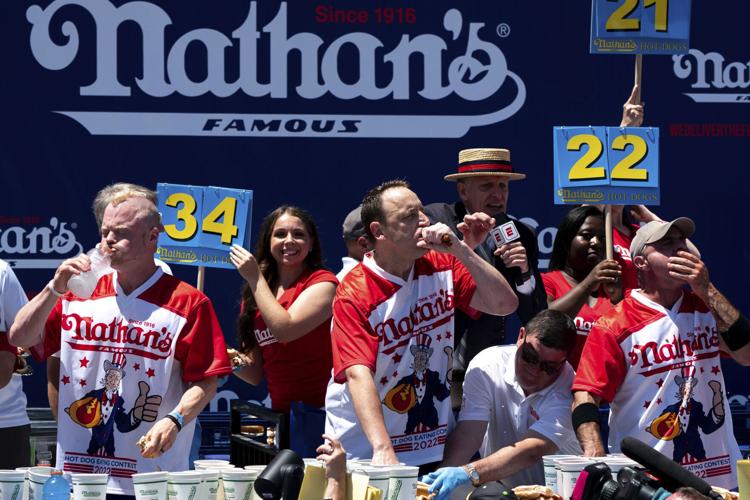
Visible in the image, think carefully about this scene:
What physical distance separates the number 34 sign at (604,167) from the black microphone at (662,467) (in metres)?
2.50

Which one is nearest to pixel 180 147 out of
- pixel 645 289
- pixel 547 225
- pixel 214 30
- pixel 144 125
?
pixel 144 125

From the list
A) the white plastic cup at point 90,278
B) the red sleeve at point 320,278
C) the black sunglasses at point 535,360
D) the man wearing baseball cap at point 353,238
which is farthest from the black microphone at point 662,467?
the man wearing baseball cap at point 353,238

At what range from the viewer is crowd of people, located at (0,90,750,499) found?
400 centimetres

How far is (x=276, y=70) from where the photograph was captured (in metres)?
6.34

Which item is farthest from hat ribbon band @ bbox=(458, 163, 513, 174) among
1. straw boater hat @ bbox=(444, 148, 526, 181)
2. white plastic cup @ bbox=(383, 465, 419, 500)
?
white plastic cup @ bbox=(383, 465, 419, 500)

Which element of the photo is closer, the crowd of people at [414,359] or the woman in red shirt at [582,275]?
the crowd of people at [414,359]

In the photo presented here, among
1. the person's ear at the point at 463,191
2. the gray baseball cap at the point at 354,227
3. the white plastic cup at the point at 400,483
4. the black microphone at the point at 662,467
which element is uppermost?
A: the person's ear at the point at 463,191

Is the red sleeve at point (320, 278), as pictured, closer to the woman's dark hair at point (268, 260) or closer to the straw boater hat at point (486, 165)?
the woman's dark hair at point (268, 260)

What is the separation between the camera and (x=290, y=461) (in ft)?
10.5

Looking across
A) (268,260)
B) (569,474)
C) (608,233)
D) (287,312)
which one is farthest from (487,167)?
(569,474)

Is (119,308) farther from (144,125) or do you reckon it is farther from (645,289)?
(144,125)

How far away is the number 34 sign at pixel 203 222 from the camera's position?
510cm

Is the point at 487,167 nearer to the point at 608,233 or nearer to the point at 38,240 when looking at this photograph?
the point at 608,233

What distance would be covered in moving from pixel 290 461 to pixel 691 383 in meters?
1.56
